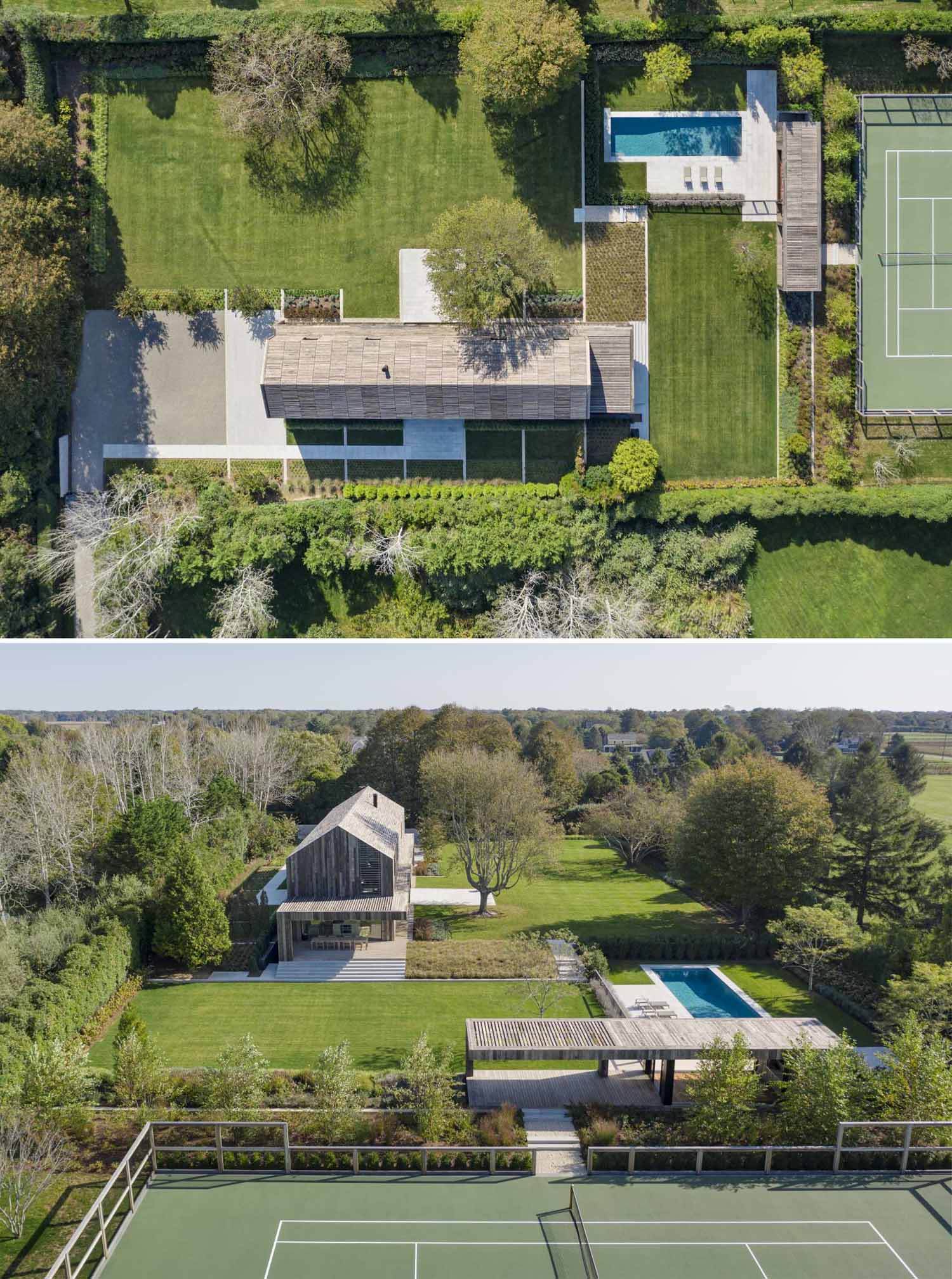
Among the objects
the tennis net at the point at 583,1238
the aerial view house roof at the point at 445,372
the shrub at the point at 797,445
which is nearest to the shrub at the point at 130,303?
the aerial view house roof at the point at 445,372

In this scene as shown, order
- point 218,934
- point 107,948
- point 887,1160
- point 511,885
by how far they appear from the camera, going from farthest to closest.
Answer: point 511,885 → point 218,934 → point 107,948 → point 887,1160

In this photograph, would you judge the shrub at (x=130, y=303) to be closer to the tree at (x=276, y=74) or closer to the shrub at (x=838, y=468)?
the tree at (x=276, y=74)

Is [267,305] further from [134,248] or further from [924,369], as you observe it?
[924,369]

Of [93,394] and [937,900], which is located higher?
[93,394]

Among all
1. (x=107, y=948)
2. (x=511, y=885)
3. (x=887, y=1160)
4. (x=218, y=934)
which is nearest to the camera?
(x=887, y=1160)

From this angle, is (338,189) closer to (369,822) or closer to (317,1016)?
(369,822)

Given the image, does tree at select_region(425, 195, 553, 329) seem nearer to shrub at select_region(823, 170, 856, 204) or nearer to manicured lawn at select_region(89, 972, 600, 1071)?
shrub at select_region(823, 170, 856, 204)

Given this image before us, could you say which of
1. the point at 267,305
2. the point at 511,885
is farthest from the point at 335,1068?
the point at 267,305
